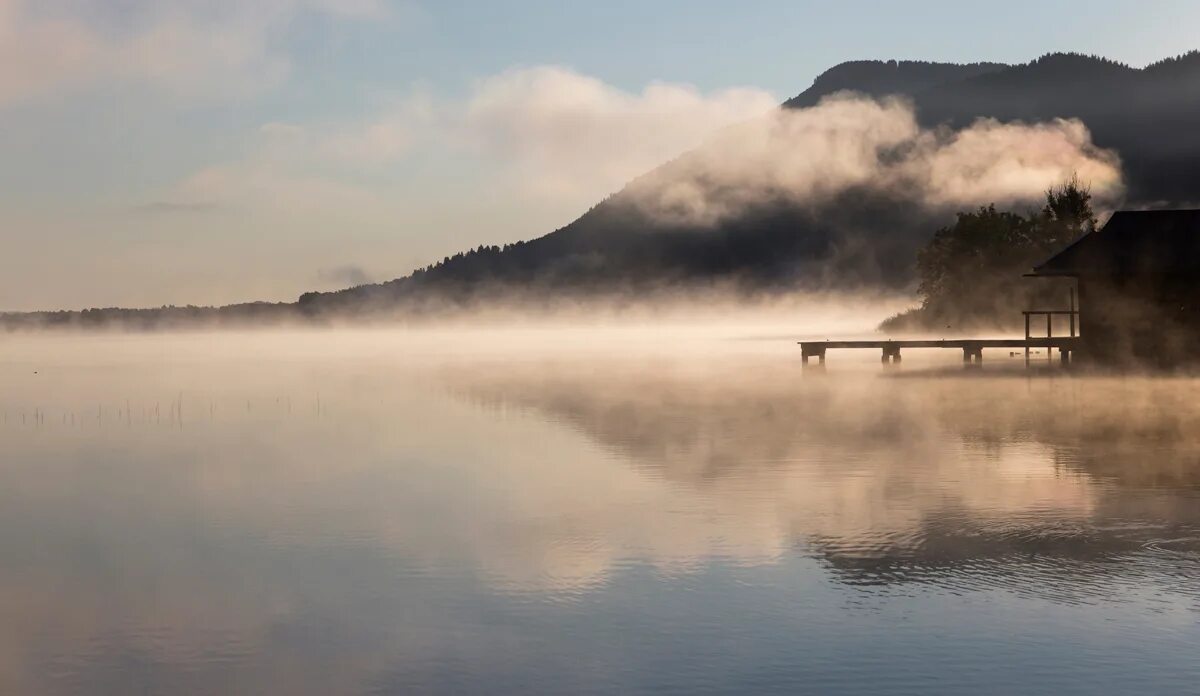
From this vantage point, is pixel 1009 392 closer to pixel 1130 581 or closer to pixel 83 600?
pixel 1130 581

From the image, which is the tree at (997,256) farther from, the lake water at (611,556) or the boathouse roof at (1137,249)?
the lake water at (611,556)

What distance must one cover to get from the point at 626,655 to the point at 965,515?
8449 mm

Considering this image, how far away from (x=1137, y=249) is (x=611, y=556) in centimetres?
4969

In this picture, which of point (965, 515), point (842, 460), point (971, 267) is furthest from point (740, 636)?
point (971, 267)

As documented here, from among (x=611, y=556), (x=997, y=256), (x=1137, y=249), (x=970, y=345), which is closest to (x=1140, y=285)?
(x=1137, y=249)

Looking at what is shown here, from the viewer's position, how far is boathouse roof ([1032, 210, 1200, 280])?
60656 mm

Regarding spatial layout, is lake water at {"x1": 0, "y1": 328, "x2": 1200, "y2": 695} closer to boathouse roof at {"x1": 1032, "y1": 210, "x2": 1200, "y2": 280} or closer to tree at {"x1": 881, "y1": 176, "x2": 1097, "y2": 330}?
boathouse roof at {"x1": 1032, "y1": 210, "x2": 1200, "y2": 280}

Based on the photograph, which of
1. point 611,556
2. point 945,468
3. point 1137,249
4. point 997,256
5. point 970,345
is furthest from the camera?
point 997,256

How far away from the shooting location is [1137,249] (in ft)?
202

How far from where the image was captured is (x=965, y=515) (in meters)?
19.3

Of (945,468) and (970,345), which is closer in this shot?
(945,468)

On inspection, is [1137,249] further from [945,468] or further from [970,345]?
[945,468]

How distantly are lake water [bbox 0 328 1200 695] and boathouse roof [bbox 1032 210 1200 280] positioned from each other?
2448 centimetres

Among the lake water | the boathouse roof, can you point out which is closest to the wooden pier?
the boathouse roof
